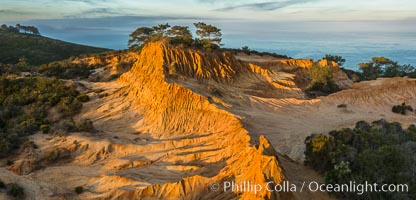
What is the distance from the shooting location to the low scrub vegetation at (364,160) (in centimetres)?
1321

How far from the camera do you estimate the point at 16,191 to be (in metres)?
15.3

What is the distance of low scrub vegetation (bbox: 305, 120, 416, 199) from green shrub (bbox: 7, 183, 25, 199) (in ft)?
46.0

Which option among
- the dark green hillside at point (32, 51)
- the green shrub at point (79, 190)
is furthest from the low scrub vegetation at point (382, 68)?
the dark green hillside at point (32, 51)

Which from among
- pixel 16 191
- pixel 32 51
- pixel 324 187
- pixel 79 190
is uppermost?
pixel 32 51

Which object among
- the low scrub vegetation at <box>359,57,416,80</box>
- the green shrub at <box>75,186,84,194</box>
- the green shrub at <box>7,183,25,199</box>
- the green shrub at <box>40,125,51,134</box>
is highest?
the low scrub vegetation at <box>359,57,416,80</box>

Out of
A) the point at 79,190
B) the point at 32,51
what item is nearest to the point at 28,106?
the point at 79,190

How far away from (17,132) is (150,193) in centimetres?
1420

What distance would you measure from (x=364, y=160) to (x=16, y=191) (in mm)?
16268

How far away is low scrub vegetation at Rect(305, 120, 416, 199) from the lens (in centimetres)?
1321

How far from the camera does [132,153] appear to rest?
62.5ft

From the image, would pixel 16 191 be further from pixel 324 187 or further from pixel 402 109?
pixel 402 109

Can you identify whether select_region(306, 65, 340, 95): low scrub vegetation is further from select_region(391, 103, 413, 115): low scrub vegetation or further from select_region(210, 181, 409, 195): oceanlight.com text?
select_region(210, 181, 409, 195): oceanlight.com text

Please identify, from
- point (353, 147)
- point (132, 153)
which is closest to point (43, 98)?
point (132, 153)

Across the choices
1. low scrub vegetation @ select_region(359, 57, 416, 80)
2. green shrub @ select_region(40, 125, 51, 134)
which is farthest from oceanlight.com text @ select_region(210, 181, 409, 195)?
low scrub vegetation @ select_region(359, 57, 416, 80)
